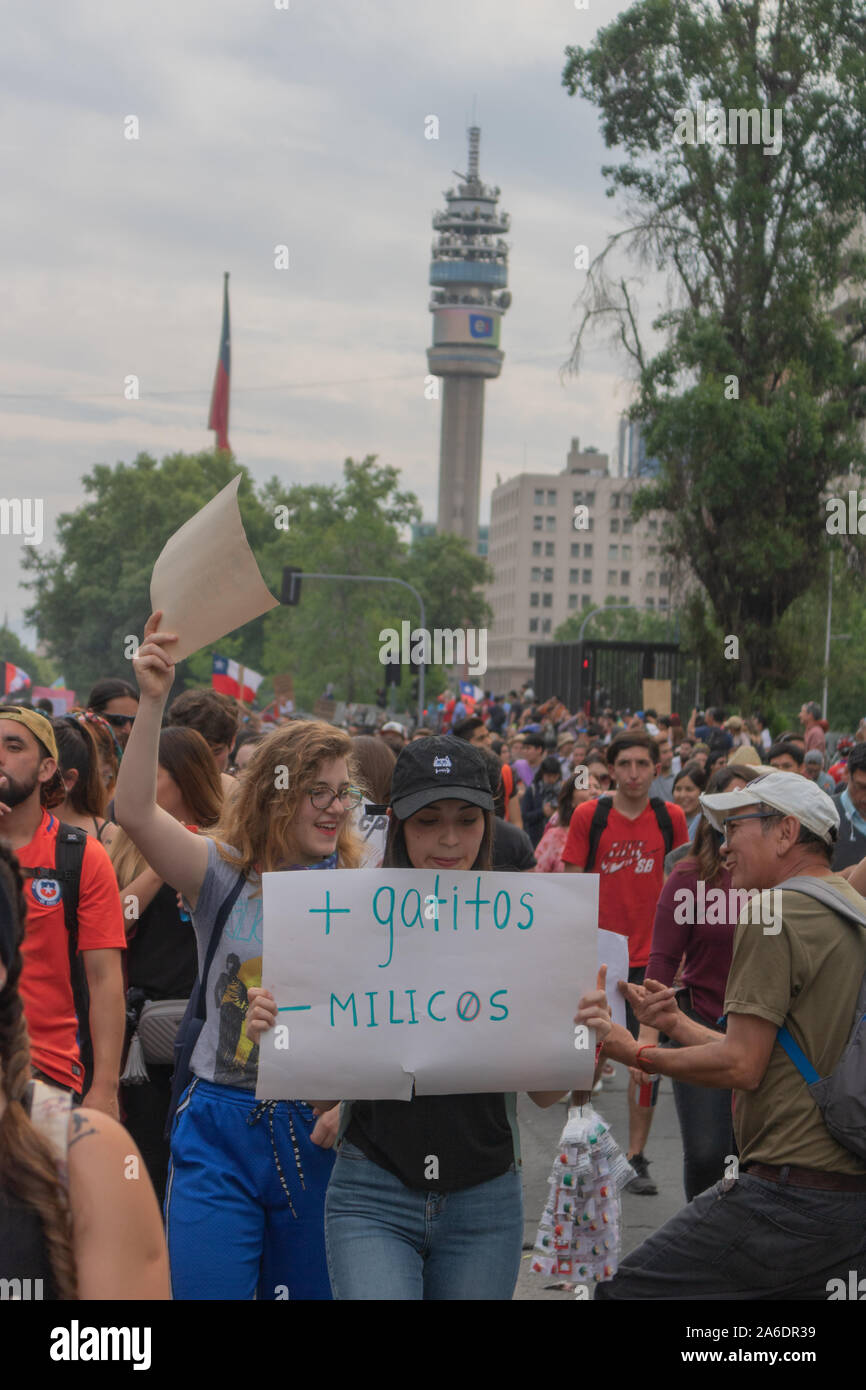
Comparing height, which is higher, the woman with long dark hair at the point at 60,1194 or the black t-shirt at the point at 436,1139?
the woman with long dark hair at the point at 60,1194

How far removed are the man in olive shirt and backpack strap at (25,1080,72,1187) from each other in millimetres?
1724

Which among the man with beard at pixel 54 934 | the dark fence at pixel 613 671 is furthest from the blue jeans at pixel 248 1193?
the dark fence at pixel 613 671

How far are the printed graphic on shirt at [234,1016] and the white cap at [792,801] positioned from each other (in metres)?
1.15

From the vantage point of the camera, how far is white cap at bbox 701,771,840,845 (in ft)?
12.1

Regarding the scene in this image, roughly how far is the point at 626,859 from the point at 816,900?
159 inches

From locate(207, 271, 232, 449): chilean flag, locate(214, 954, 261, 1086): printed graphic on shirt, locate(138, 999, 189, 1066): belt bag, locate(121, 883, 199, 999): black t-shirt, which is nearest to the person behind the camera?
locate(214, 954, 261, 1086): printed graphic on shirt

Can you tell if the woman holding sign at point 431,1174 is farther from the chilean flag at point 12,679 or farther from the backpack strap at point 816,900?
the chilean flag at point 12,679

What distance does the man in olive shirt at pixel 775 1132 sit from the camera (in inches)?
138

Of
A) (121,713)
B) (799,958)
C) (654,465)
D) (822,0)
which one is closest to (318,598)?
(654,465)

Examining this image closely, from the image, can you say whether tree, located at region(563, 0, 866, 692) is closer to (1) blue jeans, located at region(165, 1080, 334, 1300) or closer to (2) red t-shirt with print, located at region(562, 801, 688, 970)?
(2) red t-shirt with print, located at region(562, 801, 688, 970)

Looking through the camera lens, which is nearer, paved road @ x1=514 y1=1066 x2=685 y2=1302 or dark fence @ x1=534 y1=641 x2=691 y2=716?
paved road @ x1=514 y1=1066 x2=685 y2=1302

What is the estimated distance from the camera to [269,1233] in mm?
3664

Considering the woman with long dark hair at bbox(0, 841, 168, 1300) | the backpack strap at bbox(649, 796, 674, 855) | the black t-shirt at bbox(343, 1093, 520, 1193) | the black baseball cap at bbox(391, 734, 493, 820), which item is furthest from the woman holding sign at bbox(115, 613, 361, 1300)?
the backpack strap at bbox(649, 796, 674, 855)
